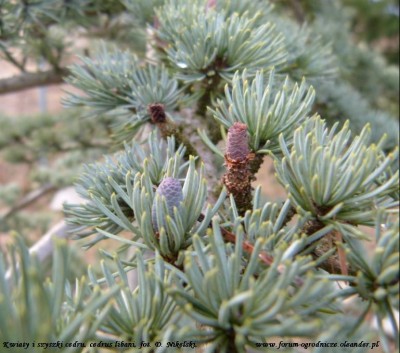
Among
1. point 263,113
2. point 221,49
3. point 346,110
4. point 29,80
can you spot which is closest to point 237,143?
point 263,113

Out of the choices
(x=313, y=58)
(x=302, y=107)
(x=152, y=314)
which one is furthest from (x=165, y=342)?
(x=313, y=58)

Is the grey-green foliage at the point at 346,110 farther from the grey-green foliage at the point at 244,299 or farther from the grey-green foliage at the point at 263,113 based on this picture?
the grey-green foliage at the point at 244,299

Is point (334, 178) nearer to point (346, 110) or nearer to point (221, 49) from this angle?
point (221, 49)

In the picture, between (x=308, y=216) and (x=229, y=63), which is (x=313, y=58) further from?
(x=308, y=216)

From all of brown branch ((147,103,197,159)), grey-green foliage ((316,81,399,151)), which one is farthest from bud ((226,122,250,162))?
grey-green foliage ((316,81,399,151))

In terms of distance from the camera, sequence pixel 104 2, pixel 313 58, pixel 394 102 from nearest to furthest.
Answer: pixel 313 58 → pixel 104 2 → pixel 394 102
